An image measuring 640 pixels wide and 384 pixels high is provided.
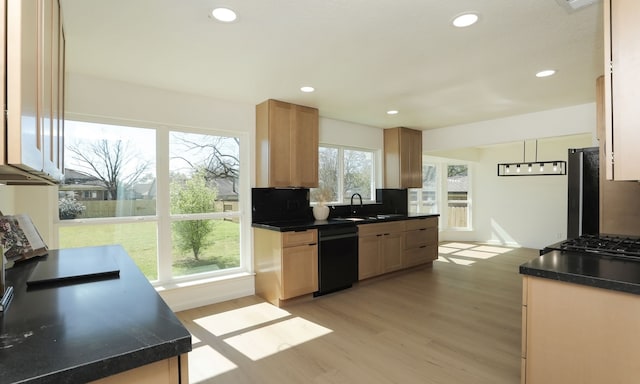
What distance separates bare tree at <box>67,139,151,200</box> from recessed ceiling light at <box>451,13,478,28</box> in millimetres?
3149

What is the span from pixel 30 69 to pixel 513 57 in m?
3.00

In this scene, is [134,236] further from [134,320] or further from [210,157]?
[134,320]

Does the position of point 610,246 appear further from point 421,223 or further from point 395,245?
point 421,223

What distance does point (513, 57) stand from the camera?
252cm

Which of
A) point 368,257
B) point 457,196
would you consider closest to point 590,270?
point 368,257

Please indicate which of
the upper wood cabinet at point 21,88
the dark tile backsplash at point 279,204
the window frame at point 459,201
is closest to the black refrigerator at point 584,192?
the dark tile backsplash at point 279,204

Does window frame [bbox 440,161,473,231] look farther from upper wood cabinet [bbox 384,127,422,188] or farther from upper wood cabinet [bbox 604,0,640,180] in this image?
upper wood cabinet [bbox 604,0,640,180]

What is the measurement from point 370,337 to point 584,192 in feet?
7.82

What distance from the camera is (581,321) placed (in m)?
1.54

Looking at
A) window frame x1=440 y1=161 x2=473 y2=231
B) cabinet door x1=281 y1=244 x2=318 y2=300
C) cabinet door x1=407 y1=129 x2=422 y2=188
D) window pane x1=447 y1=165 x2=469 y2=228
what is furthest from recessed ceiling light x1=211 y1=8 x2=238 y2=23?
window pane x1=447 y1=165 x2=469 y2=228

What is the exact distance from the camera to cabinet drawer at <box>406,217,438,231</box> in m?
4.88

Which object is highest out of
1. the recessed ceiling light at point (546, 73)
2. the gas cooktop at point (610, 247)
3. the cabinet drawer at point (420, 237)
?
the recessed ceiling light at point (546, 73)

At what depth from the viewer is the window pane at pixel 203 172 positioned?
351 cm

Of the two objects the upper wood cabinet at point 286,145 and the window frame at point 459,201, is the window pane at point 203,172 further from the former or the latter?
the window frame at point 459,201
